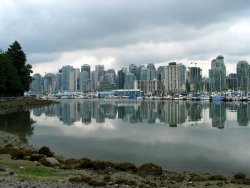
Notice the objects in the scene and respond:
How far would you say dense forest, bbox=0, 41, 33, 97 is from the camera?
10291 centimetres

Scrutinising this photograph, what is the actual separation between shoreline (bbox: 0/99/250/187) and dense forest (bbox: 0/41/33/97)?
78.0 m

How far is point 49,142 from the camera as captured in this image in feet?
131

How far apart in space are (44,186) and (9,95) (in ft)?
372

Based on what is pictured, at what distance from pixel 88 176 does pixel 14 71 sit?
99.9m

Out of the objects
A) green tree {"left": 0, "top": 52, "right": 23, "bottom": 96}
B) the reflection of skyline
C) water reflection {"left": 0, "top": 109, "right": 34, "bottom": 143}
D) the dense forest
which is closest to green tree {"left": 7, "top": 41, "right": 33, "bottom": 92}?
the dense forest

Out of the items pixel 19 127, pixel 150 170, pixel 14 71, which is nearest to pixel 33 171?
pixel 150 170

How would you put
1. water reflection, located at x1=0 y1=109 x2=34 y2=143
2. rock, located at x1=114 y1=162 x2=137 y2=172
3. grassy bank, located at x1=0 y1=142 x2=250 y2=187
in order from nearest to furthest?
1. grassy bank, located at x1=0 y1=142 x2=250 y2=187
2. rock, located at x1=114 y1=162 x2=137 y2=172
3. water reflection, located at x1=0 y1=109 x2=34 y2=143

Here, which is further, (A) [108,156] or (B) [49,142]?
(B) [49,142]

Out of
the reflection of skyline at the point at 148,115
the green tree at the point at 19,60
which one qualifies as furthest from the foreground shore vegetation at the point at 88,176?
the green tree at the point at 19,60

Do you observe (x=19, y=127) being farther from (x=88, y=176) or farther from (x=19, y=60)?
(x=19, y=60)

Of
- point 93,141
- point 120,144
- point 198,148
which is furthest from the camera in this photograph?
point 93,141

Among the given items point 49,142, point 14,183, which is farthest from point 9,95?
point 14,183

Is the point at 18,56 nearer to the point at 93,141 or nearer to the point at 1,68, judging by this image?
the point at 1,68

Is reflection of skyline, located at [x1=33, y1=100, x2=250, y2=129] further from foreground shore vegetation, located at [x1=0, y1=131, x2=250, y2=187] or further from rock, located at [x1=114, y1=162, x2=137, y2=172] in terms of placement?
foreground shore vegetation, located at [x1=0, y1=131, x2=250, y2=187]
